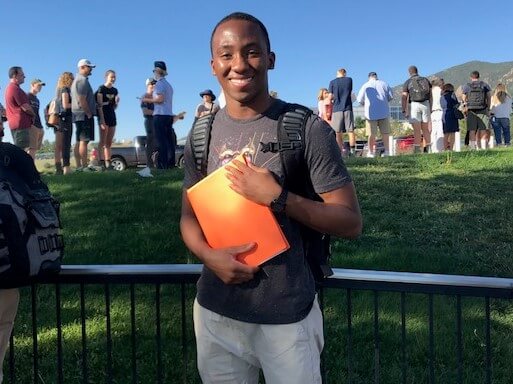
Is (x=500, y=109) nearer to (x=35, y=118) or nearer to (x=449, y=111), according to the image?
(x=449, y=111)

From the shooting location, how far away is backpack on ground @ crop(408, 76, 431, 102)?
12453 millimetres

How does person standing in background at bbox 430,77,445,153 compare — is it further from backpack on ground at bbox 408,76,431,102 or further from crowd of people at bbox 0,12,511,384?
crowd of people at bbox 0,12,511,384

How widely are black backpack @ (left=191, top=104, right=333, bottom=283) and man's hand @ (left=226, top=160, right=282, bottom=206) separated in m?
0.10

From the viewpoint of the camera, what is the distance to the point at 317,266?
1.88 m

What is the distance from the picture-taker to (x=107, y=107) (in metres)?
10.5

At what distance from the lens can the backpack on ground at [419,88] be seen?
490 inches

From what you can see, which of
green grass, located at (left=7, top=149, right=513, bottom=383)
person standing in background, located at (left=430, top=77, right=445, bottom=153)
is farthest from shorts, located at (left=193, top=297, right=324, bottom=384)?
person standing in background, located at (left=430, top=77, right=445, bottom=153)

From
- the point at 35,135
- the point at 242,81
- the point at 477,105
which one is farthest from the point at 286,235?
the point at 477,105

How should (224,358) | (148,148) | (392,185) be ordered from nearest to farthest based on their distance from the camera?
(224,358) → (392,185) → (148,148)

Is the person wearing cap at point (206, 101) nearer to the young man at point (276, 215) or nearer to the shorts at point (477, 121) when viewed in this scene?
the shorts at point (477, 121)

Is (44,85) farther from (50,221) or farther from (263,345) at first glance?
(263,345)

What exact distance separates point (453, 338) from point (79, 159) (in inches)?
320

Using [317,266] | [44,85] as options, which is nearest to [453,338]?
[317,266]

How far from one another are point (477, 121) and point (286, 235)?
13314mm
